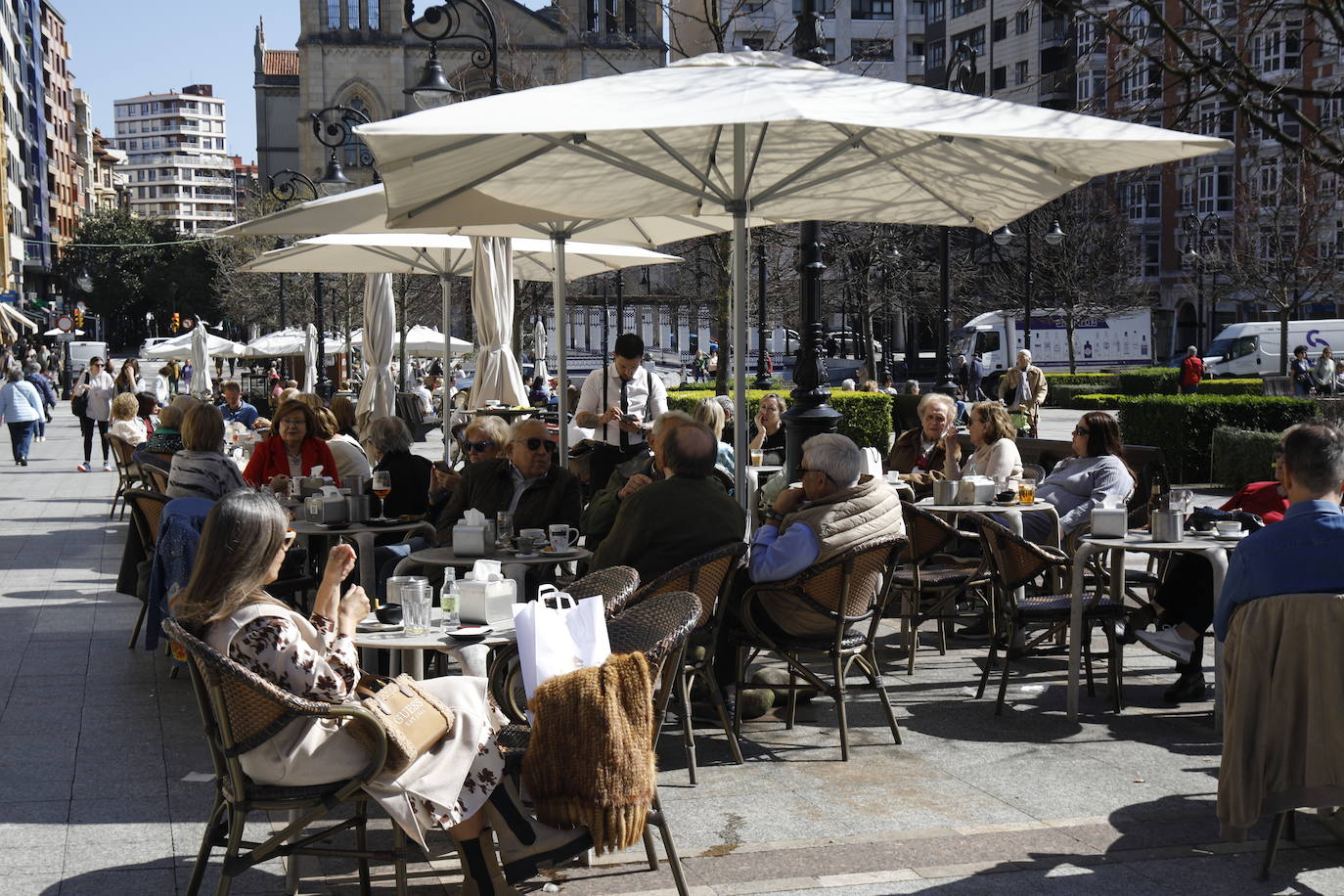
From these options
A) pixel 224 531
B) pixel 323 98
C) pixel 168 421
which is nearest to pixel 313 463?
pixel 168 421

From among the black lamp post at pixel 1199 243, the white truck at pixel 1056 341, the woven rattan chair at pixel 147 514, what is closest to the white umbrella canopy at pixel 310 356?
the woven rattan chair at pixel 147 514

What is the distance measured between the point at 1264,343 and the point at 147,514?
43983mm

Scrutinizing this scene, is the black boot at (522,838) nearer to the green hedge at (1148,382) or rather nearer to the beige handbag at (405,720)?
the beige handbag at (405,720)

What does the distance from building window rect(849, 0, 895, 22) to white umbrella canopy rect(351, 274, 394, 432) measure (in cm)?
6862

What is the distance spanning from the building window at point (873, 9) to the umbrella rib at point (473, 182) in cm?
7669

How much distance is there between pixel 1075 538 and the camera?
8328 mm

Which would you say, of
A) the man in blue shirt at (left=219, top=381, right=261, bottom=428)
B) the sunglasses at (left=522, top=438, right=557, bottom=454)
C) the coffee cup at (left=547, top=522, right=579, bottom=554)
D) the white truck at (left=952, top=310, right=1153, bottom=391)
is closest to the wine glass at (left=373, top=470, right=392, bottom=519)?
the sunglasses at (left=522, top=438, right=557, bottom=454)

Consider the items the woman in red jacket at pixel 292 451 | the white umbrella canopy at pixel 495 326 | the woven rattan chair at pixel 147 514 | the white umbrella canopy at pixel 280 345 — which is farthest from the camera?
the white umbrella canopy at pixel 280 345

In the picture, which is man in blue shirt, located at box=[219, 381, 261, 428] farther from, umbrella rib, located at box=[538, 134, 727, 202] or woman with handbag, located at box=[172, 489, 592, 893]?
woman with handbag, located at box=[172, 489, 592, 893]

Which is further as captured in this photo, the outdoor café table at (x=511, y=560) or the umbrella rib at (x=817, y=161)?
the umbrella rib at (x=817, y=161)

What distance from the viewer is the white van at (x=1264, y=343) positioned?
45.3m

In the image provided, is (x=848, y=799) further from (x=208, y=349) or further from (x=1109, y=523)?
(x=208, y=349)

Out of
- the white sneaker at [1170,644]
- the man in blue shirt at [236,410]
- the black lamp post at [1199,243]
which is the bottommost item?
the white sneaker at [1170,644]

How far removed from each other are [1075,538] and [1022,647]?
3.14 feet
